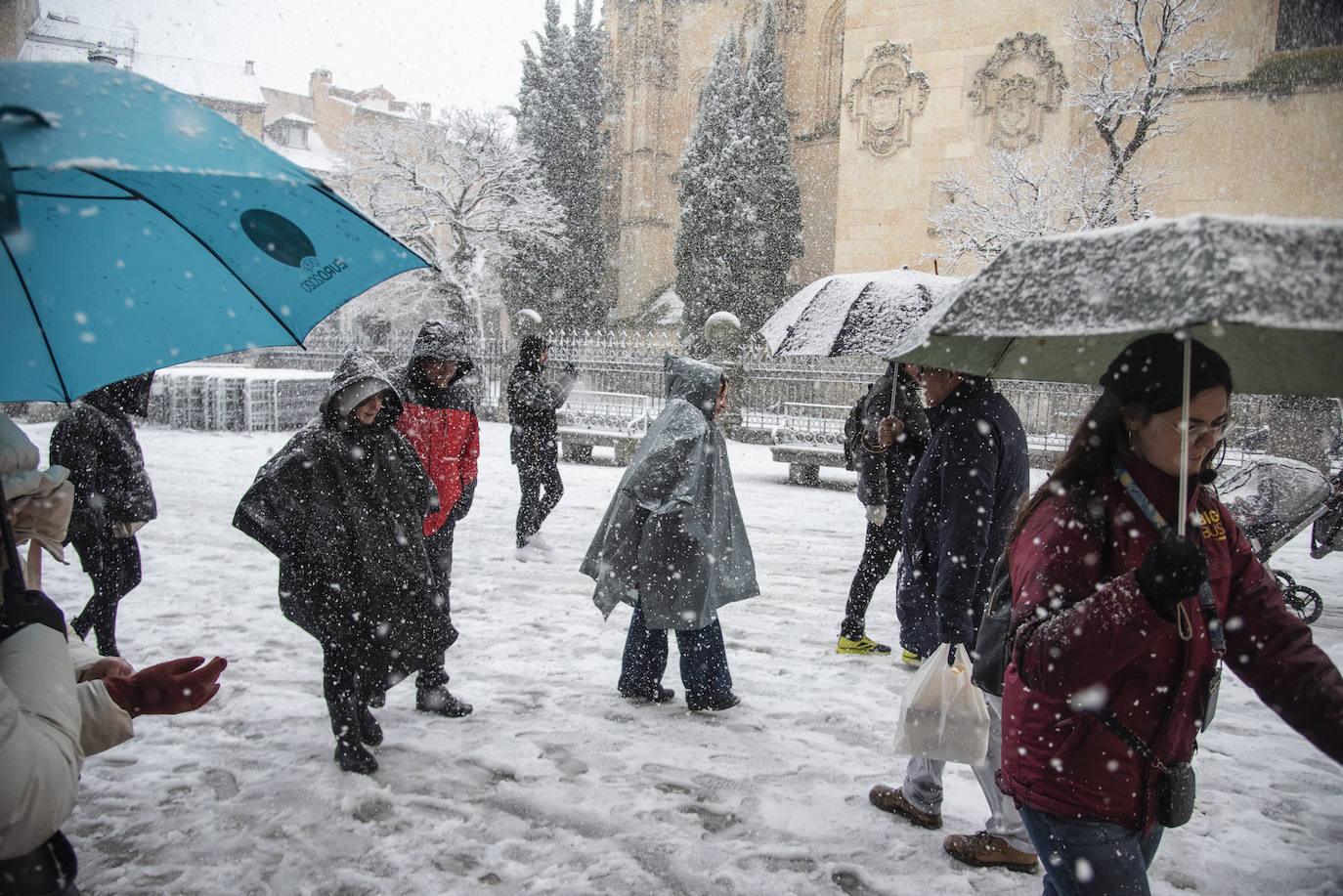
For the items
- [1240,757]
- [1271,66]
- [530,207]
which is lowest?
[1240,757]

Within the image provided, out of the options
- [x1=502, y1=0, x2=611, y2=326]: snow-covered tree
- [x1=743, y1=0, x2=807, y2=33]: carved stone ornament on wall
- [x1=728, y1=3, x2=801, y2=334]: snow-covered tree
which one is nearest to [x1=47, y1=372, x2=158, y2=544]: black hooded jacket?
[x1=728, y1=3, x2=801, y2=334]: snow-covered tree

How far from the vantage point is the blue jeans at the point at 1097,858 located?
1.68 metres

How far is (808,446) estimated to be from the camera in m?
12.1

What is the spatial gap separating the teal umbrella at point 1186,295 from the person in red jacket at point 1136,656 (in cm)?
17

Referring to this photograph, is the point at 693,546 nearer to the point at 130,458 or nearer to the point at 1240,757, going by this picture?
the point at 1240,757

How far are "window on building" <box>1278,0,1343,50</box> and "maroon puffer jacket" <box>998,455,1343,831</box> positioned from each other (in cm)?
2391

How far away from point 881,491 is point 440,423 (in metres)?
2.70

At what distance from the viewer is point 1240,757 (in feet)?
13.0

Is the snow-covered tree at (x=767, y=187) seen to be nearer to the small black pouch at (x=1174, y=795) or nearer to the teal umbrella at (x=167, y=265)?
the teal umbrella at (x=167, y=265)

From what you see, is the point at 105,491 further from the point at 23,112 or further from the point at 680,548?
the point at 23,112

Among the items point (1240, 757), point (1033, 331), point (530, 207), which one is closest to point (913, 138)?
point (530, 207)

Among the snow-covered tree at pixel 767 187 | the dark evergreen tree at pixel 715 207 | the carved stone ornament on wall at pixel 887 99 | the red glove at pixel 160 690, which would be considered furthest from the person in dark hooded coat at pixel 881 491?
the snow-covered tree at pixel 767 187

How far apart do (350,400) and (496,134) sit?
2623 centimetres

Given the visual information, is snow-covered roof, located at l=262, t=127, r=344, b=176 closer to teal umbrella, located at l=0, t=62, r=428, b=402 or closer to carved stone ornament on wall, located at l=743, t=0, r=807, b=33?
carved stone ornament on wall, located at l=743, t=0, r=807, b=33
